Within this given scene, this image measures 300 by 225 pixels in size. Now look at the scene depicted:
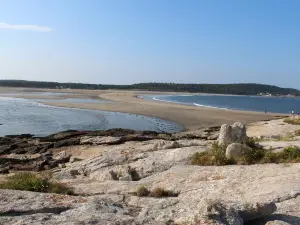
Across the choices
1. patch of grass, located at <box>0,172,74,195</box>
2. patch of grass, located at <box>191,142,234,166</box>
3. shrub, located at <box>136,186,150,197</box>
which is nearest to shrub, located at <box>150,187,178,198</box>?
shrub, located at <box>136,186,150,197</box>

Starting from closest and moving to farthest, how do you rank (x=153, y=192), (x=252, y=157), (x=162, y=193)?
(x=153, y=192) < (x=162, y=193) < (x=252, y=157)

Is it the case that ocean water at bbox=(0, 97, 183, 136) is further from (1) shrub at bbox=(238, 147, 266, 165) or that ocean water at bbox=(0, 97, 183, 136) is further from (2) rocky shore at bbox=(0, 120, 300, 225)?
(1) shrub at bbox=(238, 147, 266, 165)

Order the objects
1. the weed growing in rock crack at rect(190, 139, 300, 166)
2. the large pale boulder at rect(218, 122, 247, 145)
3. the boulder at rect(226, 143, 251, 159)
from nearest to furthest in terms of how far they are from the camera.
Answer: the weed growing in rock crack at rect(190, 139, 300, 166) < the boulder at rect(226, 143, 251, 159) < the large pale boulder at rect(218, 122, 247, 145)

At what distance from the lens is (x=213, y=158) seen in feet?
47.8

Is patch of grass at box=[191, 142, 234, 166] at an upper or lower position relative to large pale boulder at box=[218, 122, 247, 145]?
lower

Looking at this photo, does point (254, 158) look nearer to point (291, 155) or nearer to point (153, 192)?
point (291, 155)

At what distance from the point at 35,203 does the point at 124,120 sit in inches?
1914

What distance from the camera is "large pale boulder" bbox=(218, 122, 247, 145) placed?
54.3 feet

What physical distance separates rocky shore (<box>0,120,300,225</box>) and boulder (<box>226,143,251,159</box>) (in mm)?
81

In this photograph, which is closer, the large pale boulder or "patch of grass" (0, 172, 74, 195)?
"patch of grass" (0, 172, 74, 195)

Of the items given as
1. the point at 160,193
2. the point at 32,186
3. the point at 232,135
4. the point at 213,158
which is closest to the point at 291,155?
the point at 213,158

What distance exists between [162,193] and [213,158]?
3.97m

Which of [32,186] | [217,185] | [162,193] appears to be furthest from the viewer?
[217,185]

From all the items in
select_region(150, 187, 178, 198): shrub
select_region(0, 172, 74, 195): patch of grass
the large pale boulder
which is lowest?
select_region(150, 187, 178, 198): shrub
